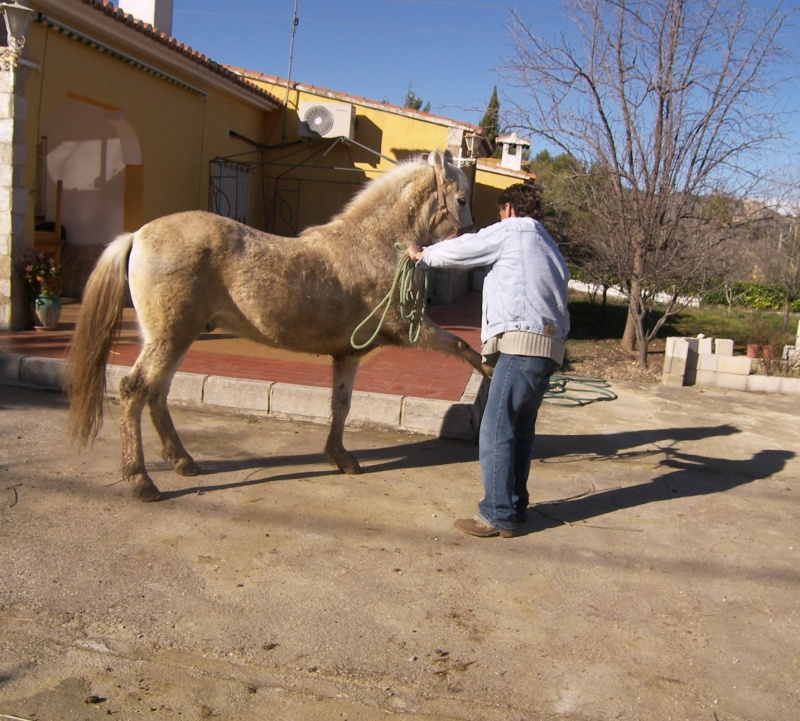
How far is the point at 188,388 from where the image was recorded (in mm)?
6352

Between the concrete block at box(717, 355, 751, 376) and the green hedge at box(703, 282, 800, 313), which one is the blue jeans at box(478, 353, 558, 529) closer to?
the concrete block at box(717, 355, 751, 376)

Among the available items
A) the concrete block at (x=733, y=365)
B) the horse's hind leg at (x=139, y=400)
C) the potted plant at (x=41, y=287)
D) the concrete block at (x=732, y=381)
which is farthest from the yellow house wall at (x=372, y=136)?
the horse's hind leg at (x=139, y=400)

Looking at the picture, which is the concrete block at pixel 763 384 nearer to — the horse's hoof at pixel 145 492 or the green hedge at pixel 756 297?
the horse's hoof at pixel 145 492

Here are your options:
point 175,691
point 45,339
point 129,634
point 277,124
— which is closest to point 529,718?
point 175,691

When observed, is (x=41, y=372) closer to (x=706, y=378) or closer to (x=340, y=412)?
(x=340, y=412)

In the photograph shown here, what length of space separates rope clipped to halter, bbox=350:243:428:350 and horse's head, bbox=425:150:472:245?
33cm

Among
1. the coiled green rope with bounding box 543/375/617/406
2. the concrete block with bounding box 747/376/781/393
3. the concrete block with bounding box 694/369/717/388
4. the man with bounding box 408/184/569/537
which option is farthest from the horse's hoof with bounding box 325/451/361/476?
the concrete block with bounding box 747/376/781/393

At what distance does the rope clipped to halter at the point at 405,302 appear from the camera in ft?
14.9

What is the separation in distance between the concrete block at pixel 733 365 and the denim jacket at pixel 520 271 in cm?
633

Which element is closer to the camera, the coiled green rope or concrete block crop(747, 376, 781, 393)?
the coiled green rope

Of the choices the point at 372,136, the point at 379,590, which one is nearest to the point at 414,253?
the point at 379,590

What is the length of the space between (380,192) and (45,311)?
19.2 feet

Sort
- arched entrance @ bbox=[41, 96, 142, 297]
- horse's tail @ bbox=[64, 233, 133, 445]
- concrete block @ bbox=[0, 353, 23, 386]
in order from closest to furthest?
1. horse's tail @ bbox=[64, 233, 133, 445]
2. concrete block @ bbox=[0, 353, 23, 386]
3. arched entrance @ bbox=[41, 96, 142, 297]

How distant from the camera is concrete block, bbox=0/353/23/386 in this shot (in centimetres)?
665
